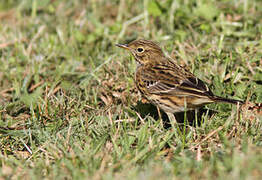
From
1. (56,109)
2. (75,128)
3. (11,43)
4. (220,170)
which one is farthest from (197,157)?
(11,43)

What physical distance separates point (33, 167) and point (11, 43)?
12.5 ft

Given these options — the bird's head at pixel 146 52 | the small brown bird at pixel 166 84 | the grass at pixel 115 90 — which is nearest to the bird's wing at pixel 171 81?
the small brown bird at pixel 166 84

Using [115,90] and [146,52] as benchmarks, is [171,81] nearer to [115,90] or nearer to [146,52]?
[146,52]

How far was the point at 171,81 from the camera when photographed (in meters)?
5.20

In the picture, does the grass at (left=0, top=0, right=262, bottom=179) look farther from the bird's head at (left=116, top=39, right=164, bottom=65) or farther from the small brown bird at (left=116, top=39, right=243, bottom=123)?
the bird's head at (left=116, top=39, right=164, bottom=65)

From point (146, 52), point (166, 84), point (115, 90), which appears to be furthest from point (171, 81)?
point (115, 90)

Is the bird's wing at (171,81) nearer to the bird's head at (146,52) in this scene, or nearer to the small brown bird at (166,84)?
the small brown bird at (166,84)

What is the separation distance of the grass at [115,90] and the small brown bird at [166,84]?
25 cm

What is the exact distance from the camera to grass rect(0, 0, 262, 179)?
4.12 metres

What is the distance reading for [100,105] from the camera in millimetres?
5965

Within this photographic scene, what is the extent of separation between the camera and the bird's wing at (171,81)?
16.1 ft

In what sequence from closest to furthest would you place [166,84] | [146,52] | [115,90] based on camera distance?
[166,84] → [146,52] → [115,90]

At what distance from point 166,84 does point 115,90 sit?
1.13m

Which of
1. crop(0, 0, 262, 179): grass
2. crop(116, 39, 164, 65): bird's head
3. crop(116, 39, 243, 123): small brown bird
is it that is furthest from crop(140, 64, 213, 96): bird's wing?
crop(0, 0, 262, 179): grass
